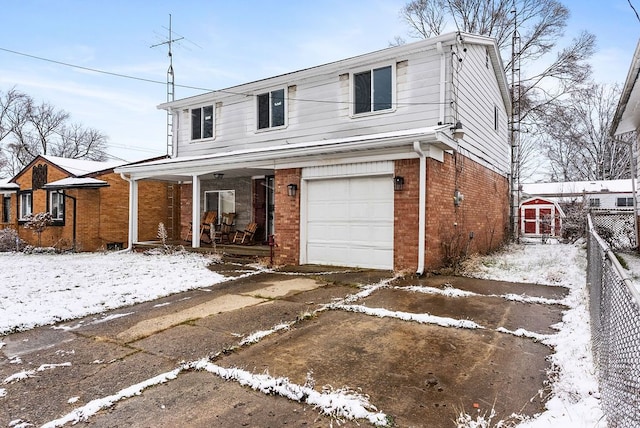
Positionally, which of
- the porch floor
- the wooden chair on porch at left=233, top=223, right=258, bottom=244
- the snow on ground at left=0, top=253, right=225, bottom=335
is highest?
the wooden chair on porch at left=233, top=223, right=258, bottom=244

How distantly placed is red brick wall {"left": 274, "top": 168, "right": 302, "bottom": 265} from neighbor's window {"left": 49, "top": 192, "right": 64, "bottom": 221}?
10.9m

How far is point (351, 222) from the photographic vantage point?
8469mm

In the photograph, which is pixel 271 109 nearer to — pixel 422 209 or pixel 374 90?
pixel 374 90

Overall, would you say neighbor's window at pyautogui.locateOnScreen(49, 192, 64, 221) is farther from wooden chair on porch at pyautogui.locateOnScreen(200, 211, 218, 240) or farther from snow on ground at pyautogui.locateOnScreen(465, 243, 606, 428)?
snow on ground at pyautogui.locateOnScreen(465, 243, 606, 428)

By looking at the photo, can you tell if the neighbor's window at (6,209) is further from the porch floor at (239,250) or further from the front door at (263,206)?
the front door at (263,206)

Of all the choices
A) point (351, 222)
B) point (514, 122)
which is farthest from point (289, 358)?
point (514, 122)

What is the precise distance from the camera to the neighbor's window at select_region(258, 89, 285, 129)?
1110cm

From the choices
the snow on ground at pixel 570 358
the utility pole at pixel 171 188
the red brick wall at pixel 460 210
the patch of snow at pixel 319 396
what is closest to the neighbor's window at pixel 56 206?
the utility pole at pixel 171 188

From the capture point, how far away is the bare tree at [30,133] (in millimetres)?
34031

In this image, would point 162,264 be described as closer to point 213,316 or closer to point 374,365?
point 213,316

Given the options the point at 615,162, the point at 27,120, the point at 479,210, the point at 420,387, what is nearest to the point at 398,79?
the point at 479,210

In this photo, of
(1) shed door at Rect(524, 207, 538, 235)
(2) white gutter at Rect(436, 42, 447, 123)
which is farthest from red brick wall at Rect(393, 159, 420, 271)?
(1) shed door at Rect(524, 207, 538, 235)

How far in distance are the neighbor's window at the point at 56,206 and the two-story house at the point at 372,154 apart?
486 centimetres

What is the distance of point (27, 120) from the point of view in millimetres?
34812
